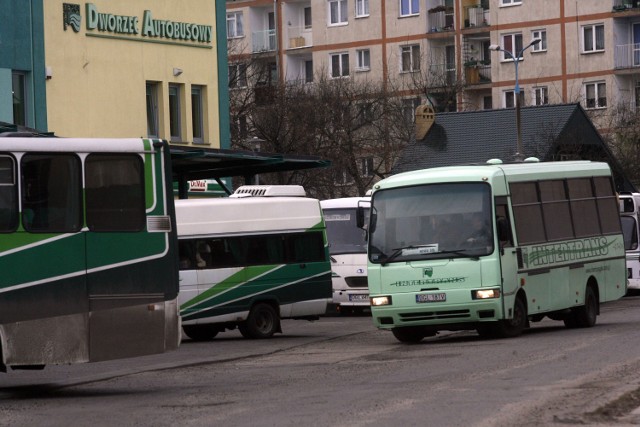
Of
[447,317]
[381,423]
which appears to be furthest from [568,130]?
[381,423]

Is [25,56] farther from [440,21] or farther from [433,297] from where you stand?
[440,21]

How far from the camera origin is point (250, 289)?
2816 cm

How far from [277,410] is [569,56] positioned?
69.0m

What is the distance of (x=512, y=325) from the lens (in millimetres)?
23422

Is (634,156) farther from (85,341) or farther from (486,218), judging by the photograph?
(85,341)

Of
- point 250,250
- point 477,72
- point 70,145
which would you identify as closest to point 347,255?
point 250,250

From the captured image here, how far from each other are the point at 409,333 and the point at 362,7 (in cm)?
6503

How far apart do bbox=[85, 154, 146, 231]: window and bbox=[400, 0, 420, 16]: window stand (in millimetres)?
70267

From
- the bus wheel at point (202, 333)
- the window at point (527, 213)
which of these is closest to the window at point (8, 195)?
the window at point (527, 213)

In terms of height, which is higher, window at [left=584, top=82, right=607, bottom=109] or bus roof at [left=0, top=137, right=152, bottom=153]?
window at [left=584, top=82, right=607, bottom=109]

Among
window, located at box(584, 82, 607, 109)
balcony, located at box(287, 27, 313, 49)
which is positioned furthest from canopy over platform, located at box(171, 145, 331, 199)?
balcony, located at box(287, 27, 313, 49)

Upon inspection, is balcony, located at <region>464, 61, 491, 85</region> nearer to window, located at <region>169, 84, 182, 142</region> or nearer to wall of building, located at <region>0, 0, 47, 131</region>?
window, located at <region>169, 84, 182, 142</region>

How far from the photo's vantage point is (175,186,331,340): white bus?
27.5 m

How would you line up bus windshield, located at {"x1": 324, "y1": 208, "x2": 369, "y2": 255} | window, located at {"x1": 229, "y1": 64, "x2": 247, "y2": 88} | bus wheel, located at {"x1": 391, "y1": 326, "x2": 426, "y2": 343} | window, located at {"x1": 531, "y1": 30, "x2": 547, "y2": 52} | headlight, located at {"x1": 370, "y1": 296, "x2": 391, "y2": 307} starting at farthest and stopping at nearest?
window, located at {"x1": 531, "y1": 30, "x2": 547, "y2": 52} < window, located at {"x1": 229, "y1": 64, "x2": 247, "y2": 88} < bus windshield, located at {"x1": 324, "y1": 208, "x2": 369, "y2": 255} < bus wheel, located at {"x1": 391, "y1": 326, "x2": 426, "y2": 343} < headlight, located at {"x1": 370, "y1": 296, "x2": 391, "y2": 307}
